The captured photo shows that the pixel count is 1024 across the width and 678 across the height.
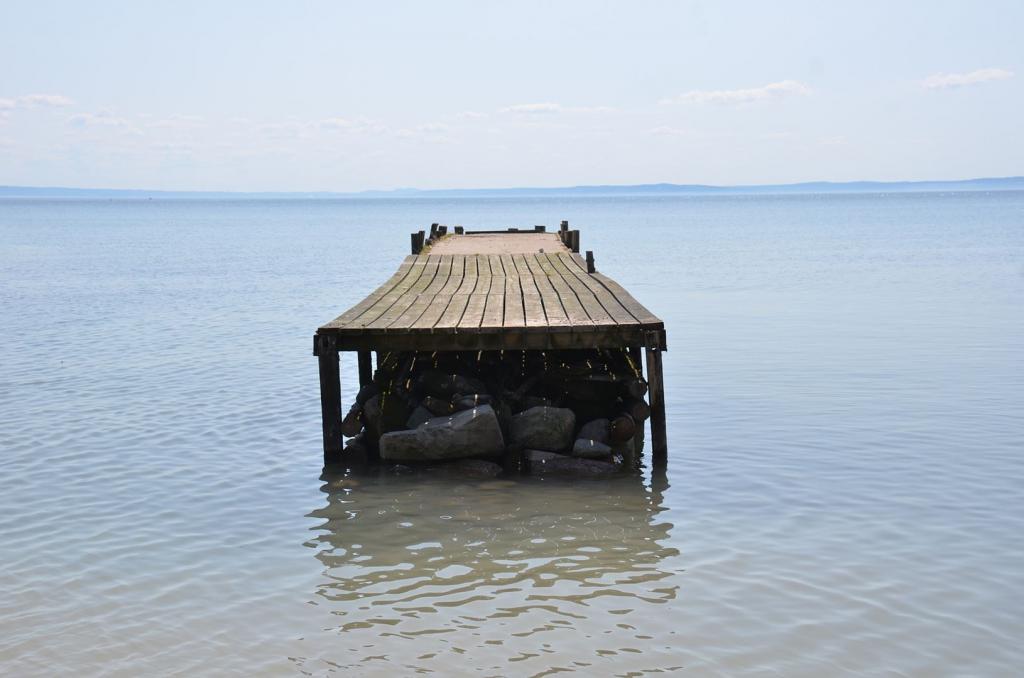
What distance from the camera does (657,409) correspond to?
10.7m

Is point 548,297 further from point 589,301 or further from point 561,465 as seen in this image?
point 561,465

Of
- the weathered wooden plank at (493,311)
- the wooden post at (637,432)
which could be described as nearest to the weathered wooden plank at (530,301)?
the weathered wooden plank at (493,311)

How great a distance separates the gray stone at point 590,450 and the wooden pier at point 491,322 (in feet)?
1.74

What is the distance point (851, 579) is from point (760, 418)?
224 inches

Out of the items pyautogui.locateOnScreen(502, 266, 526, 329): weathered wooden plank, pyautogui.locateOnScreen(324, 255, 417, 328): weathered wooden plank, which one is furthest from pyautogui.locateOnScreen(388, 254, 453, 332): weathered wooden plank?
pyautogui.locateOnScreen(502, 266, 526, 329): weathered wooden plank

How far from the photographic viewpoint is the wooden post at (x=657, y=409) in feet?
34.1

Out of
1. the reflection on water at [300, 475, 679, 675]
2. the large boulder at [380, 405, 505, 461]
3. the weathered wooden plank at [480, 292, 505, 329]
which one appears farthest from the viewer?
the large boulder at [380, 405, 505, 461]

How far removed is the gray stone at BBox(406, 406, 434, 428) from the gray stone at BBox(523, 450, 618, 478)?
1107mm

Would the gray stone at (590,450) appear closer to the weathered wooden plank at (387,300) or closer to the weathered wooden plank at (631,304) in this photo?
the weathered wooden plank at (631,304)

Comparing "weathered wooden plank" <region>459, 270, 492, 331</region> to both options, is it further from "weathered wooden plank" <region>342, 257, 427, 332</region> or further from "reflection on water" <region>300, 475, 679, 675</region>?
"reflection on water" <region>300, 475, 679, 675</region>

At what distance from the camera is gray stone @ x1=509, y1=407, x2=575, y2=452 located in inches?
417

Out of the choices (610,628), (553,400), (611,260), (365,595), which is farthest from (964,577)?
(611,260)

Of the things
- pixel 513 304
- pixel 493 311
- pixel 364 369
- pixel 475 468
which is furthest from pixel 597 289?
pixel 364 369

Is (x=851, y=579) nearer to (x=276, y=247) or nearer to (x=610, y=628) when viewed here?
(x=610, y=628)
